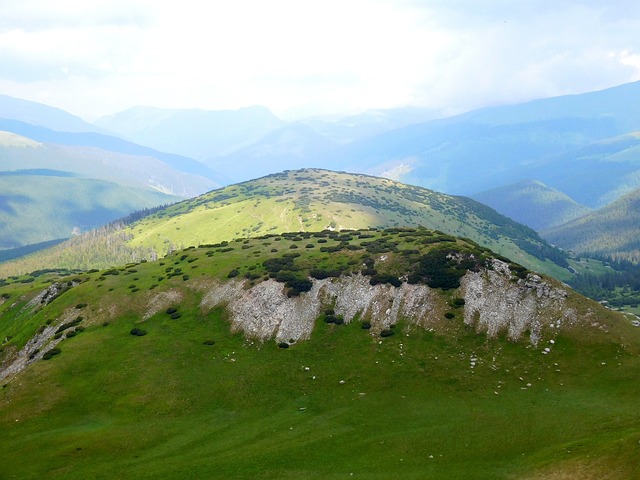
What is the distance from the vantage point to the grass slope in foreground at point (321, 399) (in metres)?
50.3

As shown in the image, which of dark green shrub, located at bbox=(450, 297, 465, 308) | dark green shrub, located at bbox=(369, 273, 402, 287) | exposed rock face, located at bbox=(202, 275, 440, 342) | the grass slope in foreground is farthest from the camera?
dark green shrub, located at bbox=(369, 273, 402, 287)

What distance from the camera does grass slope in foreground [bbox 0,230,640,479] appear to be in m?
50.3

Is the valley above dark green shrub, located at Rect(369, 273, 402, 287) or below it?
below

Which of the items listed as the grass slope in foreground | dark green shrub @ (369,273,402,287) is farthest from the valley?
dark green shrub @ (369,273,402,287)

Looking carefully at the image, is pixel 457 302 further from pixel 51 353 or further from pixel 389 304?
pixel 51 353

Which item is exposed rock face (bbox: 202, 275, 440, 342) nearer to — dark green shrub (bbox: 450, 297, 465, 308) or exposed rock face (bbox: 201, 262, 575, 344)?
exposed rock face (bbox: 201, 262, 575, 344)

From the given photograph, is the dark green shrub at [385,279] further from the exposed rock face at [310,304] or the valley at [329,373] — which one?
the exposed rock face at [310,304]

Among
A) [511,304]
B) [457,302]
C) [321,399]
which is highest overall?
[511,304]

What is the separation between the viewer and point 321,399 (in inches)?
2640

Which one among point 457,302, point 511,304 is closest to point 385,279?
point 457,302

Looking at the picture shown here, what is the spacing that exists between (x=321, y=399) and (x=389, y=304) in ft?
84.9

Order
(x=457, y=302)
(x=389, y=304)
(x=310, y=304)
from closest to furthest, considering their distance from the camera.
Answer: (x=457, y=302) → (x=389, y=304) → (x=310, y=304)

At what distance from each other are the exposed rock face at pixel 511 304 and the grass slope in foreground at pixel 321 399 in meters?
1.97

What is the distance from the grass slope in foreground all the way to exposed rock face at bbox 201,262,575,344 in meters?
2.08
